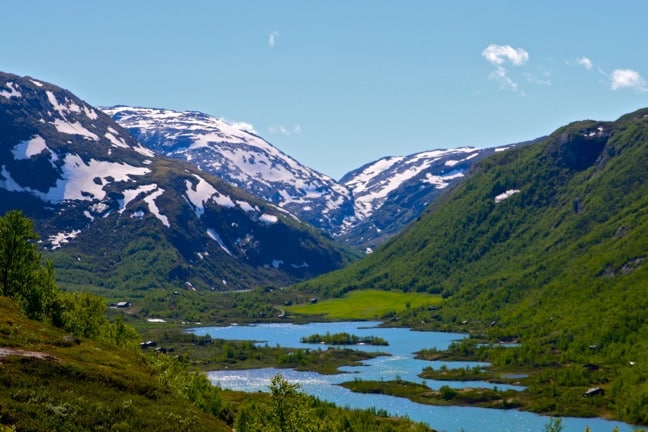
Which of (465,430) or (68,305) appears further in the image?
(465,430)

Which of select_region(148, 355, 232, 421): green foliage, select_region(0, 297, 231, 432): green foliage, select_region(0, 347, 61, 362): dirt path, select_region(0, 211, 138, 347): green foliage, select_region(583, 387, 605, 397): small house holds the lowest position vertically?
select_region(583, 387, 605, 397): small house

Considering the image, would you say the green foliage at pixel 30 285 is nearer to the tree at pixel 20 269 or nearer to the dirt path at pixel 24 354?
the tree at pixel 20 269

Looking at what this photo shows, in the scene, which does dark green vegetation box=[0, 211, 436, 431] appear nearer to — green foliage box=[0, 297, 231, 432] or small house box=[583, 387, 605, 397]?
green foliage box=[0, 297, 231, 432]

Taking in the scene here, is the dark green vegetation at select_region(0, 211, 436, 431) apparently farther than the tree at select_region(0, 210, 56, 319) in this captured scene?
No

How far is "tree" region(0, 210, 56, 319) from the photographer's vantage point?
113 metres

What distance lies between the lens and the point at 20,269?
392ft

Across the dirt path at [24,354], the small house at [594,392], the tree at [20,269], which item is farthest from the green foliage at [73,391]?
the small house at [594,392]

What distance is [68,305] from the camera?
420 feet

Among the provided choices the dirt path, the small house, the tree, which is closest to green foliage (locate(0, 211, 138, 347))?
the tree

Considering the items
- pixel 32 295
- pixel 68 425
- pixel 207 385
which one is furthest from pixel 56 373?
pixel 207 385

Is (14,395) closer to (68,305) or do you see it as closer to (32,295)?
(32,295)

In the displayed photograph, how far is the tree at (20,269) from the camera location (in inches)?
4459

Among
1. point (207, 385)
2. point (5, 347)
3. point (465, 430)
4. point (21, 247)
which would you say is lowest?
point (465, 430)

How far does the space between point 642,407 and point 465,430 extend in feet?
140
